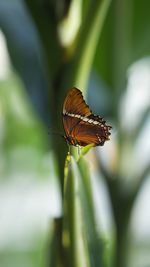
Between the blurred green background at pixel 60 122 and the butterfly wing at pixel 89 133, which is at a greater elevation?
the blurred green background at pixel 60 122

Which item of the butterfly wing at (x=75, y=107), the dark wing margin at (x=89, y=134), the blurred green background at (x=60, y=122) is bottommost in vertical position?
the dark wing margin at (x=89, y=134)

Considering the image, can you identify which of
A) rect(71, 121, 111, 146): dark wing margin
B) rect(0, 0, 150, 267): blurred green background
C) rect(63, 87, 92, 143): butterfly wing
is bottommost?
rect(71, 121, 111, 146): dark wing margin

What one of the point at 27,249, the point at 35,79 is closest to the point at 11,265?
the point at 27,249

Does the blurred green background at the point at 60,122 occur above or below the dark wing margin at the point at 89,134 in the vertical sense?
above

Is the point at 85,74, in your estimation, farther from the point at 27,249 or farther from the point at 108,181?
the point at 27,249

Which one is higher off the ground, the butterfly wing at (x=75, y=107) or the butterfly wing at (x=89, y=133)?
the butterfly wing at (x=75, y=107)
